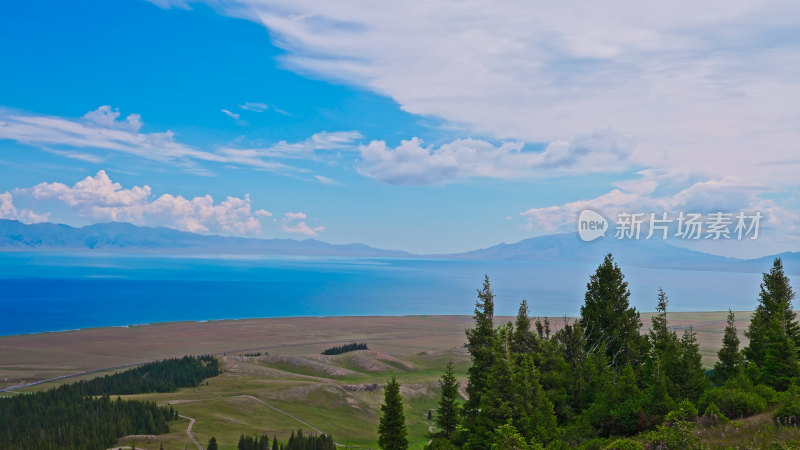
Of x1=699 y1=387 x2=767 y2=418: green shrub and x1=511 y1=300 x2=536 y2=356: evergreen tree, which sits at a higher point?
x1=511 y1=300 x2=536 y2=356: evergreen tree

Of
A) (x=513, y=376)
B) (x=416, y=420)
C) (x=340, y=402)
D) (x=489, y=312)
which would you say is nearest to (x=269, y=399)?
(x=340, y=402)

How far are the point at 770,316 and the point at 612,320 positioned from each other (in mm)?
22142

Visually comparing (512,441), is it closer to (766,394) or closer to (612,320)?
(766,394)

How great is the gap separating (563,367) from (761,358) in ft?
89.2

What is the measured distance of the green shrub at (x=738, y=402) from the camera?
36.4m

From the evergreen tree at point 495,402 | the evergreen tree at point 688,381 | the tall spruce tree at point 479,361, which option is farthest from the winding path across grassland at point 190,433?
the evergreen tree at point 688,381

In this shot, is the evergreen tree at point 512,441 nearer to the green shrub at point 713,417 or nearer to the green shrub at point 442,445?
the green shrub at point 442,445

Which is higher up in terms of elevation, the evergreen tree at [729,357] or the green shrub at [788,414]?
the green shrub at [788,414]

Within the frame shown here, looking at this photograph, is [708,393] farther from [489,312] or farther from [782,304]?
[782,304]

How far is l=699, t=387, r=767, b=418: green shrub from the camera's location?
119ft

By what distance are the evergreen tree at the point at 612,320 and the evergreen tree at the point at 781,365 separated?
37.3 ft

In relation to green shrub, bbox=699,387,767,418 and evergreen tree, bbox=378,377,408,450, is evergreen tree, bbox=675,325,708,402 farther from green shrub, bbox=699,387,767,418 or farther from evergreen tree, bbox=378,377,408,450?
evergreen tree, bbox=378,377,408,450

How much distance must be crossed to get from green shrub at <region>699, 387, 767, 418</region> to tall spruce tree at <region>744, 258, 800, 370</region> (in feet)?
73.1

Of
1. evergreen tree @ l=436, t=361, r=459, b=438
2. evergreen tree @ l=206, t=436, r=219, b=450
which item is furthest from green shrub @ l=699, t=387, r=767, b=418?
A: evergreen tree @ l=206, t=436, r=219, b=450
